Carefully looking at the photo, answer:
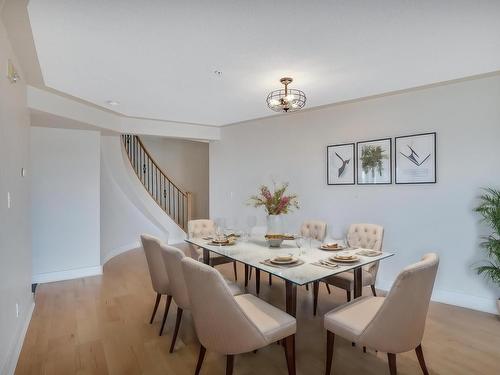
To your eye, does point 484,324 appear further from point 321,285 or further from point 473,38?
point 473,38

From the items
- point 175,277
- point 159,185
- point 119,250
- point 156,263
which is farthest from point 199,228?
point 159,185

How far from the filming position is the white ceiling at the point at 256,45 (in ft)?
6.02

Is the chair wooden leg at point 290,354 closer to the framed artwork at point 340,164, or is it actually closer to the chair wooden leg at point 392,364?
the chair wooden leg at point 392,364

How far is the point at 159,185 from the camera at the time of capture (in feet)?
23.5

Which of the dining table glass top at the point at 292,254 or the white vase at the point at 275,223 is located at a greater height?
the white vase at the point at 275,223

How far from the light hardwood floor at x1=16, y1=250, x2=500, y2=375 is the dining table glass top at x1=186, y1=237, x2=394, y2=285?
2.36 feet

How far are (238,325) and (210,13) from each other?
1.94 metres

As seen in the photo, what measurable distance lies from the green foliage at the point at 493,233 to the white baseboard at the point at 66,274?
16.2ft

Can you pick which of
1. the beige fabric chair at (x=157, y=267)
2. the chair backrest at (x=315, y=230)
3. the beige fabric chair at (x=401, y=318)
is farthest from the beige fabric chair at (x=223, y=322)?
the chair backrest at (x=315, y=230)

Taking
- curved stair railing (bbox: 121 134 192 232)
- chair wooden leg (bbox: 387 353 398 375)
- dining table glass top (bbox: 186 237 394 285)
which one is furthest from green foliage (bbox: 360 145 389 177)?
curved stair railing (bbox: 121 134 192 232)

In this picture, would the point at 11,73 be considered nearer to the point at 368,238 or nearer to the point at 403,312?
the point at 403,312

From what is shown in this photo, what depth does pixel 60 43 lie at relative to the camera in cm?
225

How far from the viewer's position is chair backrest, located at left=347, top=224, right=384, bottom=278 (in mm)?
2967

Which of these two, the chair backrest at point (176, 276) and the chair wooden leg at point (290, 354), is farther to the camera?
the chair backrest at point (176, 276)
